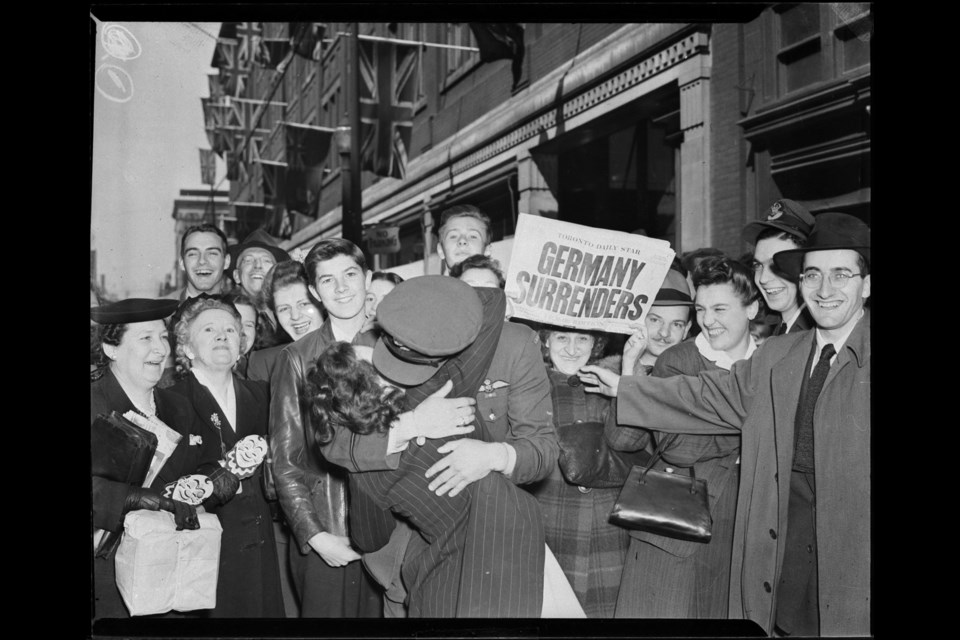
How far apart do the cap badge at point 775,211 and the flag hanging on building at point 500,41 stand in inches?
53.9

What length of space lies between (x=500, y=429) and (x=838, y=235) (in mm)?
1683

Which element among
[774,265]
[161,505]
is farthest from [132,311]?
[774,265]

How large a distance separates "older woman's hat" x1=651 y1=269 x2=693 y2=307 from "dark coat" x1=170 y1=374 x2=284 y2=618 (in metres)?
1.94

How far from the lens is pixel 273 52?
375 centimetres

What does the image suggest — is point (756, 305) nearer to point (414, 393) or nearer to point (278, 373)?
point (414, 393)

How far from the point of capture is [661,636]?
3480mm

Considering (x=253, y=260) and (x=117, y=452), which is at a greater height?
(x=253, y=260)

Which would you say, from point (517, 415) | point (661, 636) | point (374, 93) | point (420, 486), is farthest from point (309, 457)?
point (374, 93)

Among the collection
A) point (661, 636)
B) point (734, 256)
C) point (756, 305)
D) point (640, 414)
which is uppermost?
point (734, 256)

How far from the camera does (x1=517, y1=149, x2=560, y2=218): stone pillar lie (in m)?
3.96

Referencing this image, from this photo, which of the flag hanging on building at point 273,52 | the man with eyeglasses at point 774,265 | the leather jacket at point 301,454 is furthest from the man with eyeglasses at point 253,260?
the man with eyeglasses at point 774,265

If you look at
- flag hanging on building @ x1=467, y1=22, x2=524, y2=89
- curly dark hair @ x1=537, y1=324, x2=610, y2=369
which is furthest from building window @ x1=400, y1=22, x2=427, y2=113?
curly dark hair @ x1=537, y1=324, x2=610, y2=369

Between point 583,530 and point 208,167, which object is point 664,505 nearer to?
point 583,530

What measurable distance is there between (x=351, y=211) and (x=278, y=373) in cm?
108
